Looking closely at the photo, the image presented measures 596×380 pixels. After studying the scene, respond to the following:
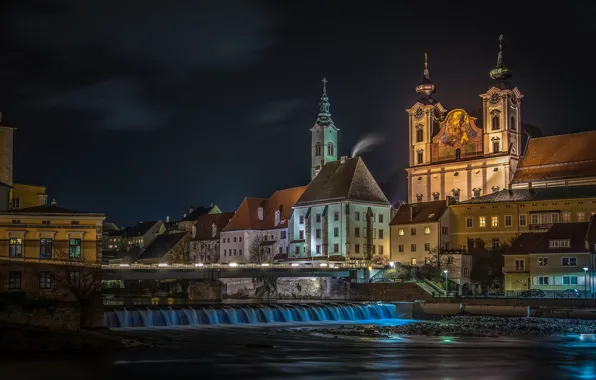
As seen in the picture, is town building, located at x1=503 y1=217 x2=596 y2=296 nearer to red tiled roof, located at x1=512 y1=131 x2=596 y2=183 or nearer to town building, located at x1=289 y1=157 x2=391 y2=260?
red tiled roof, located at x1=512 y1=131 x2=596 y2=183

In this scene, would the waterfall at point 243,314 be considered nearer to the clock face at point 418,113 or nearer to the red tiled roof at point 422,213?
the red tiled roof at point 422,213

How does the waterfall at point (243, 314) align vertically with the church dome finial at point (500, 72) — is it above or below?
below

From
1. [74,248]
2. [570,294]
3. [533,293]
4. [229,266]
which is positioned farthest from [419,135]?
[74,248]

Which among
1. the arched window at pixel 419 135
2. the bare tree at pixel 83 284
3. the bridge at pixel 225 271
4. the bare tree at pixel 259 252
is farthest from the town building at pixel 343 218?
the bare tree at pixel 83 284

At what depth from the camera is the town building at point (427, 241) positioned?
10356 cm

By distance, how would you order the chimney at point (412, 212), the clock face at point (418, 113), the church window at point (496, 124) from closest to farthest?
the chimney at point (412, 212)
the church window at point (496, 124)
the clock face at point (418, 113)

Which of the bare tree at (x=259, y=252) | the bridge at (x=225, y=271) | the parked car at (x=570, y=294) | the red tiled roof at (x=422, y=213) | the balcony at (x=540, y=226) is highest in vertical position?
the red tiled roof at (x=422, y=213)

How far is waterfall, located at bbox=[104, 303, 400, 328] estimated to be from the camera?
217ft

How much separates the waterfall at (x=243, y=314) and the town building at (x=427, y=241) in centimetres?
2195

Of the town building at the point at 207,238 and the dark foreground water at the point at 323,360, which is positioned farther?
the town building at the point at 207,238

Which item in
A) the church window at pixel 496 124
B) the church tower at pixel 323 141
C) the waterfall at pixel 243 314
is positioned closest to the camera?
the waterfall at pixel 243 314

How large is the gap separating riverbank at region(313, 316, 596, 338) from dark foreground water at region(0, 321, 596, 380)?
3324 millimetres

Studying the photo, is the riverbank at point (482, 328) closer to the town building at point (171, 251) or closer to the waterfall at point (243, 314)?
the waterfall at point (243, 314)

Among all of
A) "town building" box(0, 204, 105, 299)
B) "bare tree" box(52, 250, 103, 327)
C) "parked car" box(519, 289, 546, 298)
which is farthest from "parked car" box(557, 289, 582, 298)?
"bare tree" box(52, 250, 103, 327)
